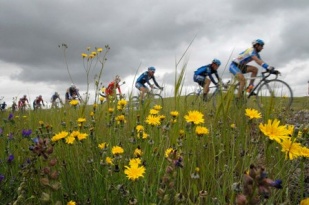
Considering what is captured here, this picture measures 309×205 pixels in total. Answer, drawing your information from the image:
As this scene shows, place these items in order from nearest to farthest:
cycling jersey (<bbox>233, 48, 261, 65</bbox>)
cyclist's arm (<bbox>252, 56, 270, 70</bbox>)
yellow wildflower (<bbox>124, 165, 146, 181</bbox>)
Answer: yellow wildflower (<bbox>124, 165, 146, 181</bbox>)
cyclist's arm (<bbox>252, 56, 270, 70</bbox>)
cycling jersey (<bbox>233, 48, 261, 65</bbox>)

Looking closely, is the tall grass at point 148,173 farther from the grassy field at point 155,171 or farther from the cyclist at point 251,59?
the cyclist at point 251,59

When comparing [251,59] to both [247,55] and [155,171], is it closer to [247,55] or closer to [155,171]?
[247,55]

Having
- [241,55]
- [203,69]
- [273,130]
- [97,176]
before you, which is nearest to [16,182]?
[97,176]

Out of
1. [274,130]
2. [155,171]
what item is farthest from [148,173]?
[274,130]

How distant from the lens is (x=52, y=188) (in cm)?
126

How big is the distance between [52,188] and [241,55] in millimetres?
7635

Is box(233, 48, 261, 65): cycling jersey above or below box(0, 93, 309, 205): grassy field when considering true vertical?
above

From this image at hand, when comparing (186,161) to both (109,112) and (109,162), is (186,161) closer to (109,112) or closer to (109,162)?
(109,162)

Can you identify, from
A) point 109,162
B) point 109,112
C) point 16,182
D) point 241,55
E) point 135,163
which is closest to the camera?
point 135,163

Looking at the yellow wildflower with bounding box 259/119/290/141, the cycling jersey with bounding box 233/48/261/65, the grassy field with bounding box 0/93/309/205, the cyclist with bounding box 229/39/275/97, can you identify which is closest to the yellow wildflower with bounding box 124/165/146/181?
the grassy field with bounding box 0/93/309/205

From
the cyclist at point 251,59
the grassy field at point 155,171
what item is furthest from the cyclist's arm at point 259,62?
the grassy field at point 155,171

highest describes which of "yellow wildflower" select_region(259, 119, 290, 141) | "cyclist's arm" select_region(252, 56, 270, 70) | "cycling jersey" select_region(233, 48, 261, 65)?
"cycling jersey" select_region(233, 48, 261, 65)

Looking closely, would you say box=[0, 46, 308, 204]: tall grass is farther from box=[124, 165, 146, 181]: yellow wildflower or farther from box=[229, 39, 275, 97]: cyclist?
box=[229, 39, 275, 97]: cyclist

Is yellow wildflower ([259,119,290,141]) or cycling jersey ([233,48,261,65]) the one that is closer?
yellow wildflower ([259,119,290,141])
